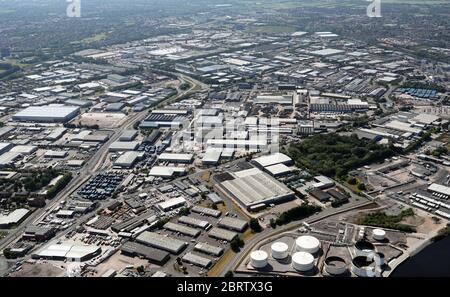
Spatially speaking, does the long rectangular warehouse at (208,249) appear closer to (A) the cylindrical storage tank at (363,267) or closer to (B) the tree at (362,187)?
(A) the cylindrical storage tank at (363,267)

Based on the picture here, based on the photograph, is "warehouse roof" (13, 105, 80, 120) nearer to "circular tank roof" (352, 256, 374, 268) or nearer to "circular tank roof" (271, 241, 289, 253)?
"circular tank roof" (271, 241, 289, 253)

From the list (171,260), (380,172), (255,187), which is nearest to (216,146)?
(255,187)

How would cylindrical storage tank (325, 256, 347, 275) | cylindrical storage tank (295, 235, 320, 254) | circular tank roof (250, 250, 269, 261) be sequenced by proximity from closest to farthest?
cylindrical storage tank (325, 256, 347, 275) → circular tank roof (250, 250, 269, 261) → cylindrical storage tank (295, 235, 320, 254)

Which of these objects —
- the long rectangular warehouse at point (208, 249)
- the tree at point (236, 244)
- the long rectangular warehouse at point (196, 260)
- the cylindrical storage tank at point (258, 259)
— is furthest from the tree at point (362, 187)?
the long rectangular warehouse at point (196, 260)

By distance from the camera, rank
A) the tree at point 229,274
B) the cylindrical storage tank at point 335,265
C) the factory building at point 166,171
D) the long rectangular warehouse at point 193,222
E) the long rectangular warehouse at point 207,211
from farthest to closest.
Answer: the factory building at point 166,171, the long rectangular warehouse at point 207,211, the long rectangular warehouse at point 193,222, the tree at point 229,274, the cylindrical storage tank at point 335,265

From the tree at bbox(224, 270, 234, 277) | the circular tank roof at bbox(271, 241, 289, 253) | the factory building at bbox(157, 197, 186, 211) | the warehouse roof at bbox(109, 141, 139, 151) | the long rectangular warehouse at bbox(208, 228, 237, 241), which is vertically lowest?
the tree at bbox(224, 270, 234, 277)

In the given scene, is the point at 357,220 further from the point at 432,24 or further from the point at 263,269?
the point at 432,24

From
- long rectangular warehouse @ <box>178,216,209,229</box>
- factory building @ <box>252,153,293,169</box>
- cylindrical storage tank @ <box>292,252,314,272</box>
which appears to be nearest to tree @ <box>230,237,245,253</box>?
long rectangular warehouse @ <box>178,216,209,229</box>
